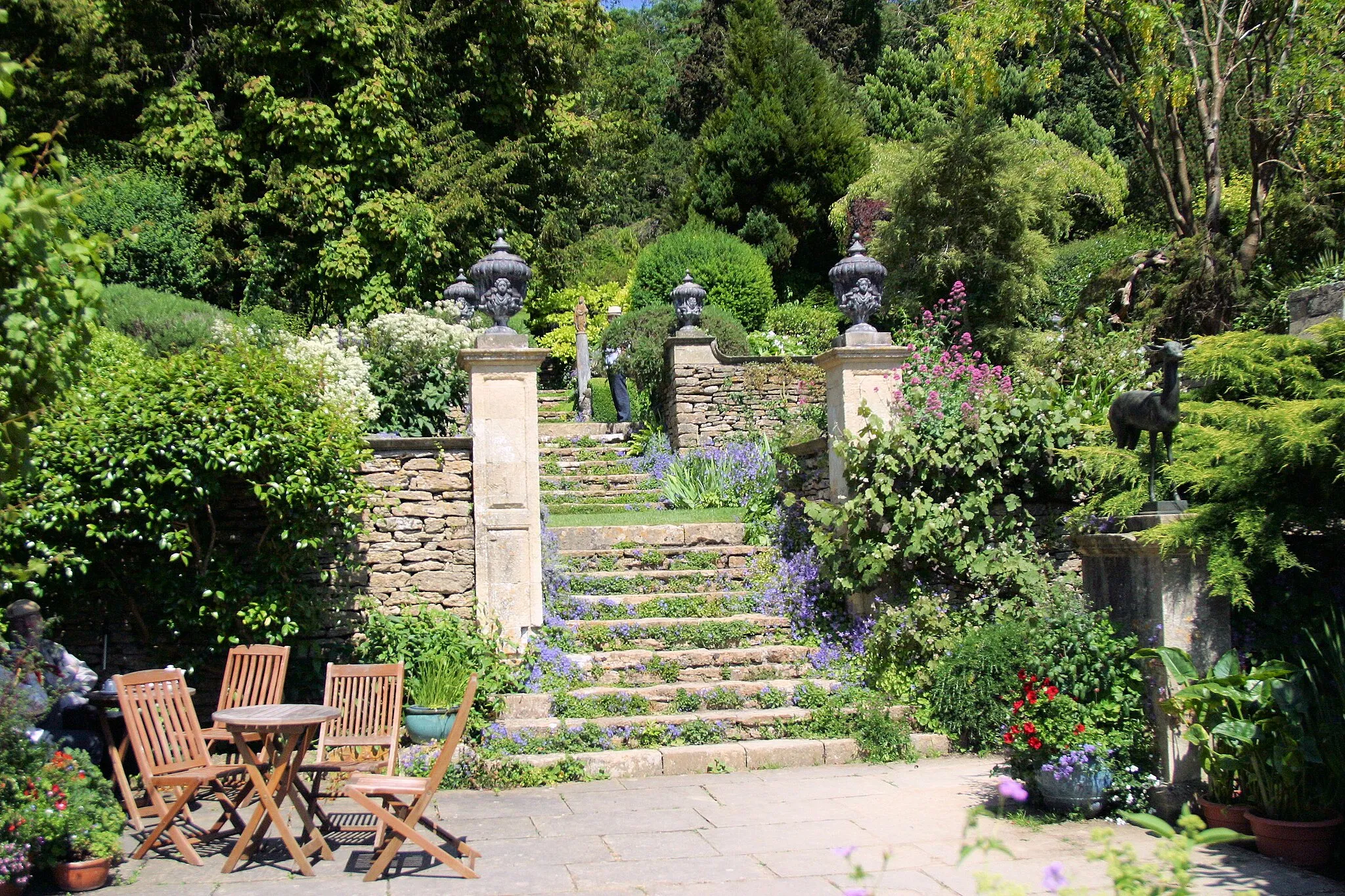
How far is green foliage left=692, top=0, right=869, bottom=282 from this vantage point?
70.3 ft

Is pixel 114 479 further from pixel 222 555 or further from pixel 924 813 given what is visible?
pixel 924 813

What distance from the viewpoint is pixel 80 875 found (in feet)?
15.0

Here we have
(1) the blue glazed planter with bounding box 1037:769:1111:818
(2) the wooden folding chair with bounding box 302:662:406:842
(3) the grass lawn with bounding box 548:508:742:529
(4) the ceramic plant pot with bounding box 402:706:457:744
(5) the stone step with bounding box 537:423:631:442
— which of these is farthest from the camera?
(5) the stone step with bounding box 537:423:631:442

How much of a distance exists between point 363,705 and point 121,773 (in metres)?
1.27

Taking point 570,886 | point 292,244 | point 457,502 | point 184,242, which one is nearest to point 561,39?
point 292,244

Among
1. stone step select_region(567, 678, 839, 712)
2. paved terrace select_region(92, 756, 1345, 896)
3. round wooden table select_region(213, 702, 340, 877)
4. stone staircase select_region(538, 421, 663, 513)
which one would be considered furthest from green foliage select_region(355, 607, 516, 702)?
stone staircase select_region(538, 421, 663, 513)

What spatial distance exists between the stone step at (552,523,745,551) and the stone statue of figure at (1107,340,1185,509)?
4.11 m

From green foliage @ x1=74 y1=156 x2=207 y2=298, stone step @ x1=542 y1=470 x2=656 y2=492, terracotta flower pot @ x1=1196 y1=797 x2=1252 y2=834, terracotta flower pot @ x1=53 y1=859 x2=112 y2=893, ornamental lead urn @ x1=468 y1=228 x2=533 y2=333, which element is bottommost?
terracotta flower pot @ x1=53 y1=859 x2=112 y2=893

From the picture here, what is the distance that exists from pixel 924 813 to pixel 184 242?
1223cm

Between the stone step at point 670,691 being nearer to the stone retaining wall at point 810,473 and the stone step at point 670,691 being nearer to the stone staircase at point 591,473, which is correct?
the stone retaining wall at point 810,473

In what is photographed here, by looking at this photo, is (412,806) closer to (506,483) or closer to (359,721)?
(359,721)

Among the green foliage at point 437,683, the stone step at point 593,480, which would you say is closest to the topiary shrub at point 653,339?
the stone step at point 593,480

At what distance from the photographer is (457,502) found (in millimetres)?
7711

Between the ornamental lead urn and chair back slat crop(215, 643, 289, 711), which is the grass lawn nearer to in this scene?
the ornamental lead urn
